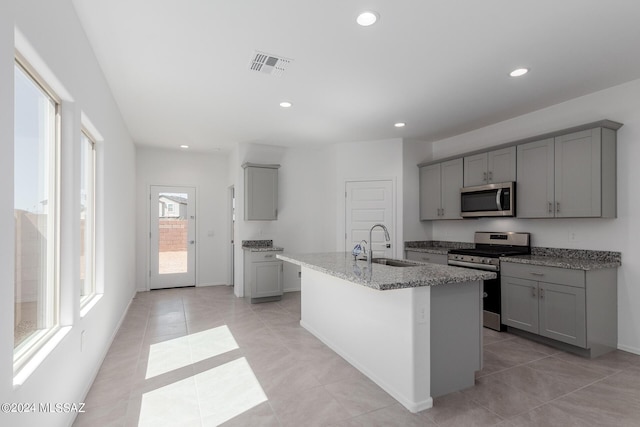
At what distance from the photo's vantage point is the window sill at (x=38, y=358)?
1491 millimetres

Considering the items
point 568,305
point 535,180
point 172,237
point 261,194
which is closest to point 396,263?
point 568,305

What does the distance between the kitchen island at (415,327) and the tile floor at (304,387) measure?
0.13 metres

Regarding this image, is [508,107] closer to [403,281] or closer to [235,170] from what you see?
[403,281]

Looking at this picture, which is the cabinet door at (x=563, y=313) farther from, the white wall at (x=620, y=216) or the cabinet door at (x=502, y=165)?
the cabinet door at (x=502, y=165)

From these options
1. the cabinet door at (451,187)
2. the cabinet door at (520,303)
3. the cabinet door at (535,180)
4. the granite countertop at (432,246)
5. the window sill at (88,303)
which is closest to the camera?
the window sill at (88,303)

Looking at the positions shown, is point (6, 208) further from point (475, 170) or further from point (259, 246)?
point (475, 170)

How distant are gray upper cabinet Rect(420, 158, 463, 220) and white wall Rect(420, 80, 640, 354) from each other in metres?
0.97

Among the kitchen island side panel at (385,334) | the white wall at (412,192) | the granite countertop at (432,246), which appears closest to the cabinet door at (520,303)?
the granite countertop at (432,246)

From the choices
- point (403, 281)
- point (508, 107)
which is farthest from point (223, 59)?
point (508, 107)

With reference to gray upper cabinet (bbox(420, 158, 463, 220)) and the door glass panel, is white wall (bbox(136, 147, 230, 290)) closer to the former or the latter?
the door glass panel

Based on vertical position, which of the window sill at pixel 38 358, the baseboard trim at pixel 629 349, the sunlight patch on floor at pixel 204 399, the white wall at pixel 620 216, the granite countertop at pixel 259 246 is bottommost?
the sunlight patch on floor at pixel 204 399

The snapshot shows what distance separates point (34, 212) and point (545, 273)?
427 centimetres

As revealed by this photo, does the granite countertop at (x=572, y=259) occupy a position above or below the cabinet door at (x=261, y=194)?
below

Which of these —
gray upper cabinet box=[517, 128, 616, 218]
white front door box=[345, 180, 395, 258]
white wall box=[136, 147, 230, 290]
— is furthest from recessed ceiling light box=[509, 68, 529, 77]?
white wall box=[136, 147, 230, 290]
